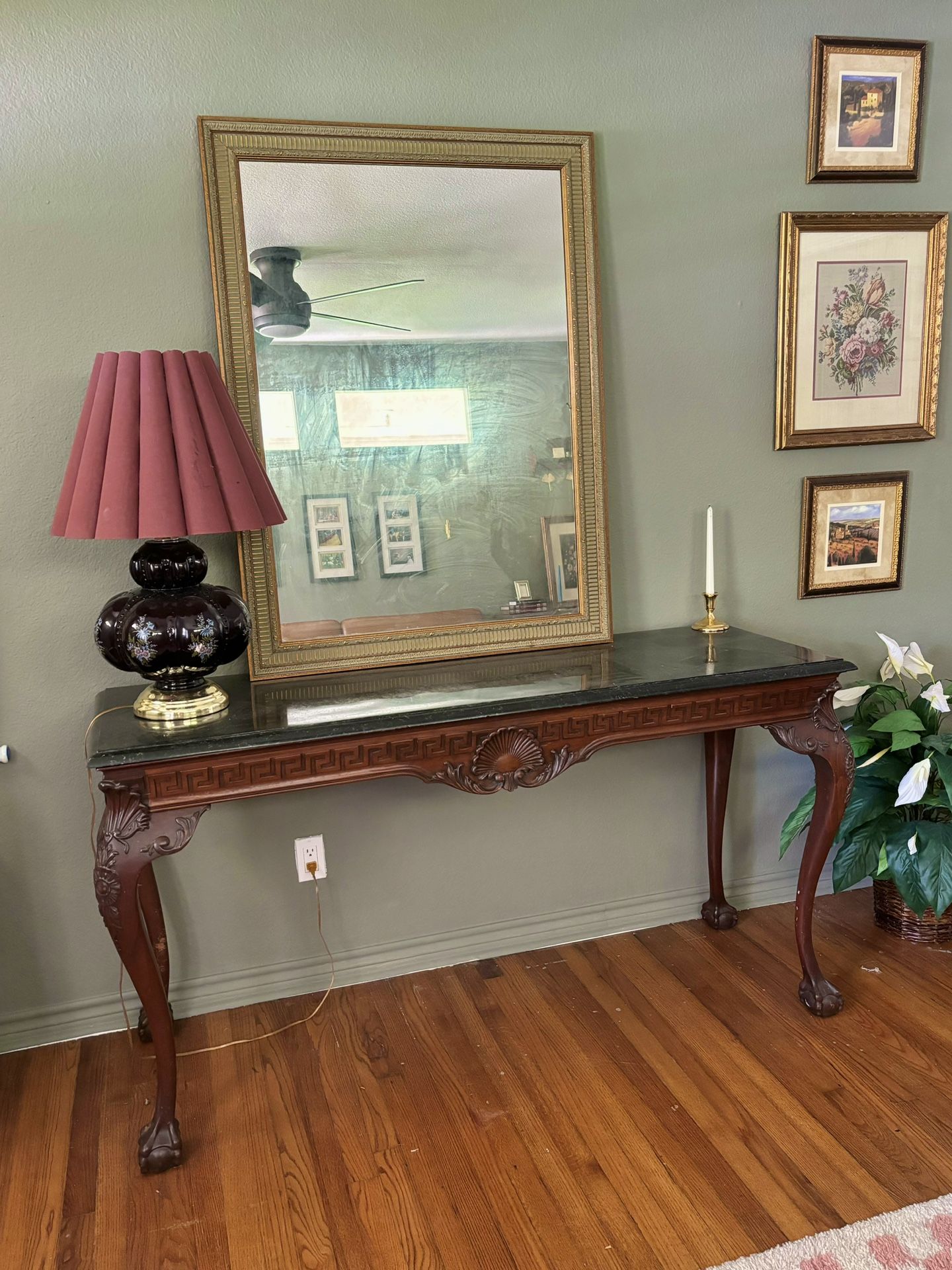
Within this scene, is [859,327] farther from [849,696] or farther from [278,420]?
[278,420]

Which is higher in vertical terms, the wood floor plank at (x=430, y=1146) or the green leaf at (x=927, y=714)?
the green leaf at (x=927, y=714)

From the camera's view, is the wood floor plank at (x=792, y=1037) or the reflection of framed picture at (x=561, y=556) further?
the reflection of framed picture at (x=561, y=556)

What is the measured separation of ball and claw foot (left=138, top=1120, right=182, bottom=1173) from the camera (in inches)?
71.2

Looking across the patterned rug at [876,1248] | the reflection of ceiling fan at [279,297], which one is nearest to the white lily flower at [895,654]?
the patterned rug at [876,1248]

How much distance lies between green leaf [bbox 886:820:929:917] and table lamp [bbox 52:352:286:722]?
1.66 m

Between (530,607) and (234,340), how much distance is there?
91 centimetres

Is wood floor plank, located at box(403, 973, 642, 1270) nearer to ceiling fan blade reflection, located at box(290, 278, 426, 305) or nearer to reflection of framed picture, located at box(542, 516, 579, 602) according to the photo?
reflection of framed picture, located at box(542, 516, 579, 602)

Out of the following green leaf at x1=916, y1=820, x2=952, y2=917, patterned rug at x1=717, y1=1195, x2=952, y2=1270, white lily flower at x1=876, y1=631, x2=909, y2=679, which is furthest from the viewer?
white lily flower at x1=876, y1=631, x2=909, y2=679

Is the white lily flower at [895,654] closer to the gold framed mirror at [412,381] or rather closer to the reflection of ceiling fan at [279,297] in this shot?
the gold framed mirror at [412,381]

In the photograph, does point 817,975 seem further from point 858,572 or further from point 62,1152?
point 62,1152

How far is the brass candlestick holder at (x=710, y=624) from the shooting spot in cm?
240

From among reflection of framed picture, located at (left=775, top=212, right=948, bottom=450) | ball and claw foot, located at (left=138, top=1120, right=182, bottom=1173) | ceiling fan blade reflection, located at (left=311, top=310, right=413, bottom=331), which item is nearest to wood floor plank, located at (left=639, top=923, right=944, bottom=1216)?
ball and claw foot, located at (left=138, top=1120, right=182, bottom=1173)

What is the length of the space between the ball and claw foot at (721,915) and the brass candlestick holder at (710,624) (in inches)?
30.1

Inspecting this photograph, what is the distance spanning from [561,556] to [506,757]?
614 mm
